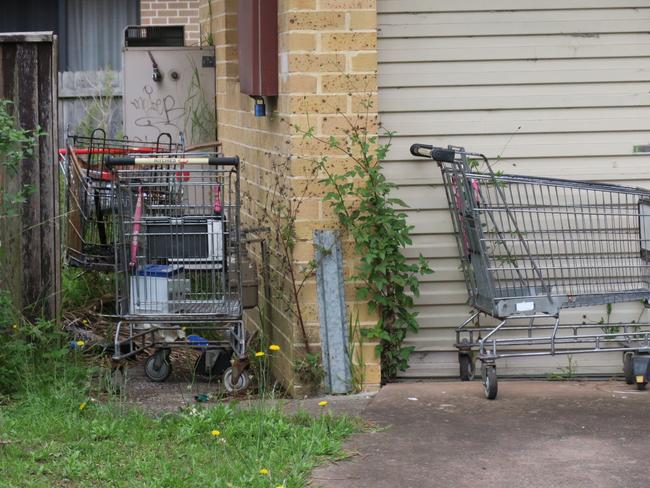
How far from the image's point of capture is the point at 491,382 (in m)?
6.80

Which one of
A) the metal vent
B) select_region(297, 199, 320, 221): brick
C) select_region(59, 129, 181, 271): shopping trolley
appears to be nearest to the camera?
select_region(297, 199, 320, 221): brick

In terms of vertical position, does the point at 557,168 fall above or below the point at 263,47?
below

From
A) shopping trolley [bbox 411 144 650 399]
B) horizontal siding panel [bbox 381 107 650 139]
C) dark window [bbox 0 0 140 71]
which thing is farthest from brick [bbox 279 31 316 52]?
dark window [bbox 0 0 140 71]

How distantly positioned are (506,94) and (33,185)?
289 centimetres

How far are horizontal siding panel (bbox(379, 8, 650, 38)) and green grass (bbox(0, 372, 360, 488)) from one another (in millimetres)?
2266

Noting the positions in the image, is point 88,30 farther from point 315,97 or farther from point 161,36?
point 315,97

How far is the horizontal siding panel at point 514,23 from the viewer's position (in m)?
7.24

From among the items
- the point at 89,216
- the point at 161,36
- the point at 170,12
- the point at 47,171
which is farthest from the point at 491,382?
the point at 170,12

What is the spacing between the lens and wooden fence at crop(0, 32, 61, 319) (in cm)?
769

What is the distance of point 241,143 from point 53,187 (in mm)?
1632

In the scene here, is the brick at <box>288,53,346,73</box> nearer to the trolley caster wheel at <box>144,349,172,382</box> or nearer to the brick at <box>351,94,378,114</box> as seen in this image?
the brick at <box>351,94,378,114</box>

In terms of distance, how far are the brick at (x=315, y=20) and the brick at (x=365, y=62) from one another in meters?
0.19

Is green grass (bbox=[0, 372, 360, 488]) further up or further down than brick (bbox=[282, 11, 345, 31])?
further down

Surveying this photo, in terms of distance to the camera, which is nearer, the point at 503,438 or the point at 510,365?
the point at 503,438
